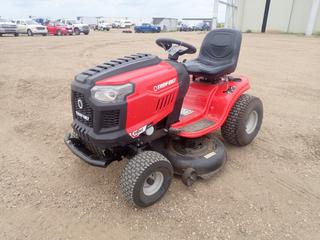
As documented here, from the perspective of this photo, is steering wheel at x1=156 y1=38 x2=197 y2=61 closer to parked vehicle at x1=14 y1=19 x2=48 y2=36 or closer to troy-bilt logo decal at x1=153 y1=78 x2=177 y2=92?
troy-bilt logo decal at x1=153 y1=78 x2=177 y2=92

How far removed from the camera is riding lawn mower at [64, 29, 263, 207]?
2.30 m

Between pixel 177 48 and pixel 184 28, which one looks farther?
pixel 184 28

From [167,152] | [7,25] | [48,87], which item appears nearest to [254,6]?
[7,25]

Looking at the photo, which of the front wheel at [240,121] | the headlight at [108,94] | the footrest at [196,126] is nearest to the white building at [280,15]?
the front wheel at [240,121]

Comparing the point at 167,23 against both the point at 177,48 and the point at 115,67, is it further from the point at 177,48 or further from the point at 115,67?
the point at 115,67

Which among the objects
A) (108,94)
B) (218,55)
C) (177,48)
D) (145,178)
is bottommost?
(145,178)

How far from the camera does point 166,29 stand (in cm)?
4116

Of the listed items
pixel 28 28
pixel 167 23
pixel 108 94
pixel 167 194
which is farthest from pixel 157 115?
pixel 167 23

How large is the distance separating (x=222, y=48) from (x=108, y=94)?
192cm

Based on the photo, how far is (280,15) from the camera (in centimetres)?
2692

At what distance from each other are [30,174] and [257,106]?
286cm

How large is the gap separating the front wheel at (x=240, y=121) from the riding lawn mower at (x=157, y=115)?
12 mm

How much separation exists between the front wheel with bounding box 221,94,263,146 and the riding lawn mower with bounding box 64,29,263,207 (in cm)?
1

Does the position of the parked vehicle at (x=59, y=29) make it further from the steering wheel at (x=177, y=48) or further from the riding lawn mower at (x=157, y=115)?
the steering wheel at (x=177, y=48)
